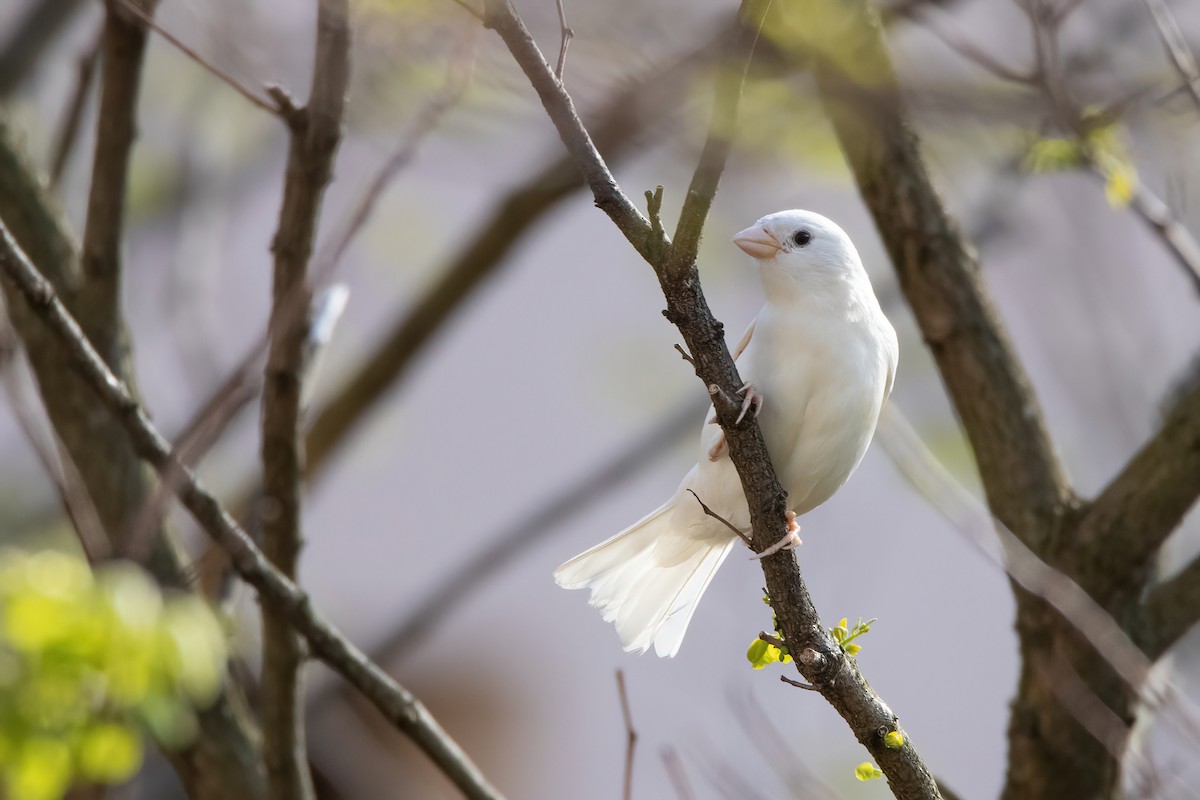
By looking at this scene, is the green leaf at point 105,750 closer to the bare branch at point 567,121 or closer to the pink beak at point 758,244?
the bare branch at point 567,121

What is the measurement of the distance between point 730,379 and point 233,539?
1435 mm

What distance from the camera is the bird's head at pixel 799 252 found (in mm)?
3441

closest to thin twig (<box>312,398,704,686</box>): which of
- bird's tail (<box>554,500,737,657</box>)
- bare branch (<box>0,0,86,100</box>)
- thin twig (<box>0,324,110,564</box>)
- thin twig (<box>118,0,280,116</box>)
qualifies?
bird's tail (<box>554,500,737,657</box>)

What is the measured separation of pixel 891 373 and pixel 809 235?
18.0 inches

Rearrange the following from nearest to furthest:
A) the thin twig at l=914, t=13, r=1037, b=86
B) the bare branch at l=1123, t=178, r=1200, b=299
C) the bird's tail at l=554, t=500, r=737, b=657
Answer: the bird's tail at l=554, t=500, r=737, b=657 → the thin twig at l=914, t=13, r=1037, b=86 → the bare branch at l=1123, t=178, r=1200, b=299

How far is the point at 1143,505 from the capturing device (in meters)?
4.16

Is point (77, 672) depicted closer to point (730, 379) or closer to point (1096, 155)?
point (730, 379)

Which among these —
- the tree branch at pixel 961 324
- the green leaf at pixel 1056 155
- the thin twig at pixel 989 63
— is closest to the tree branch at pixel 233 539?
the tree branch at pixel 961 324

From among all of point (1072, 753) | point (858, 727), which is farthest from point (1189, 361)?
point (858, 727)

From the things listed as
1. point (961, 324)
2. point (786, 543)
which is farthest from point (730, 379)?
point (961, 324)

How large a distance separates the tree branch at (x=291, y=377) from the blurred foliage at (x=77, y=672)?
73 cm

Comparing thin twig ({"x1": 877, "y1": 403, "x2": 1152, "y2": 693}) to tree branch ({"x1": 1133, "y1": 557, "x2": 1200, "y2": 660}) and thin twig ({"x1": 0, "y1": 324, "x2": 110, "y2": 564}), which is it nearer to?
tree branch ({"x1": 1133, "y1": 557, "x2": 1200, "y2": 660})

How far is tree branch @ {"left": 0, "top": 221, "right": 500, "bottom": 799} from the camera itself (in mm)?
2850

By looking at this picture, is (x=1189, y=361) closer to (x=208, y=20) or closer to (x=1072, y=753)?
(x=1072, y=753)
